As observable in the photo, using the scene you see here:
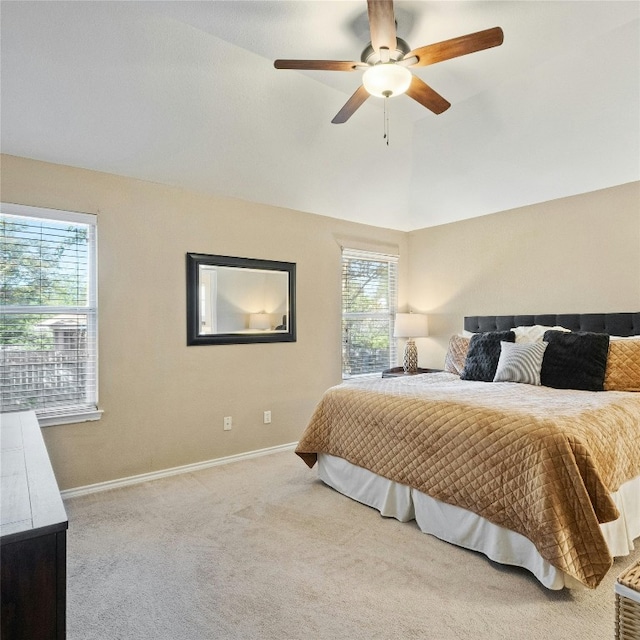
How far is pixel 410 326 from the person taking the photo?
491 cm

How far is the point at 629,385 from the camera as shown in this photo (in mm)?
2973

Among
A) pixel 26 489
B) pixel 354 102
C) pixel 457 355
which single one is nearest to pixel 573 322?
pixel 457 355

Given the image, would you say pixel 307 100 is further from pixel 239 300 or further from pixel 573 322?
pixel 573 322

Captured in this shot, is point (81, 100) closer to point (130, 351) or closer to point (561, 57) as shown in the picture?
point (130, 351)

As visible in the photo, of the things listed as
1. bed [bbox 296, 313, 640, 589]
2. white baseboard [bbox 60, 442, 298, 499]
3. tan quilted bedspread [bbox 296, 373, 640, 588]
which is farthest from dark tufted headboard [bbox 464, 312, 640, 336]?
white baseboard [bbox 60, 442, 298, 499]

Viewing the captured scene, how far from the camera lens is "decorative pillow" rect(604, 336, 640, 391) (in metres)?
2.97

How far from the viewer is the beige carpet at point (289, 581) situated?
5.92 ft

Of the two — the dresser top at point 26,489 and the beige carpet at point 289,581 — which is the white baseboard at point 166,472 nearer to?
the beige carpet at point 289,581

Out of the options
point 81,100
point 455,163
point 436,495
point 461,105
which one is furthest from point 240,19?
point 436,495

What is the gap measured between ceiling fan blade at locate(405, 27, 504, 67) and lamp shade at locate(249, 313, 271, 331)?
8.32 feet

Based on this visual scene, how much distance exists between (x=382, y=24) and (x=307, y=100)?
1378 mm

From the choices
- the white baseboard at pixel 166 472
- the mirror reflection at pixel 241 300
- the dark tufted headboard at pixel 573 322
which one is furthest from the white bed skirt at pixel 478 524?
the mirror reflection at pixel 241 300

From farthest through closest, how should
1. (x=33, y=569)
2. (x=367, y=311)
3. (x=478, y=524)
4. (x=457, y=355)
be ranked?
(x=367, y=311), (x=457, y=355), (x=478, y=524), (x=33, y=569)

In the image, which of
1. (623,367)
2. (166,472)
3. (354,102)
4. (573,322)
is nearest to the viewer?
(354,102)
